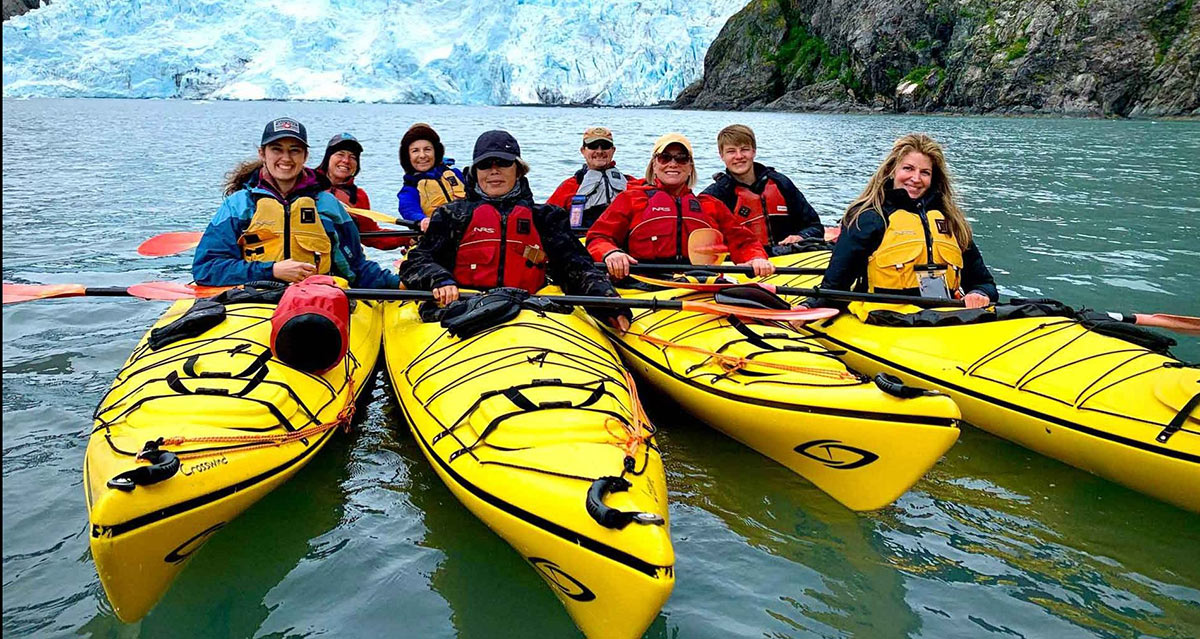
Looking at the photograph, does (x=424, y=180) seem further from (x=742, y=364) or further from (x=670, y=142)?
(x=742, y=364)

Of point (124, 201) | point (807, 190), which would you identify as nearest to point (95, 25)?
point (124, 201)

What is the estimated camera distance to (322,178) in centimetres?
529

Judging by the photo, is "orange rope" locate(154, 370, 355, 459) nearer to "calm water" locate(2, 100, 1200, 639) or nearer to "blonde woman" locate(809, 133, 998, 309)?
"calm water" locate(2, 100, 1200, 639)

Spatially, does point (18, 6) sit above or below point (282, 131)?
above

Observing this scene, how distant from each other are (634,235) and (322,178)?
2.06 metres

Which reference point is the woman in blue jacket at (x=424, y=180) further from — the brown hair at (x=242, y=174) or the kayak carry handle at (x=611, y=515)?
the kayak carry handle at (x=611, y=515)

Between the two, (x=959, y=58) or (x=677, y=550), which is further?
(x=959, y=58)

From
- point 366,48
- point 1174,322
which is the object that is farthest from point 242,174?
point 366,48

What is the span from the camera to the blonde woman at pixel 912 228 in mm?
4695

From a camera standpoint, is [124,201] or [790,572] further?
[124,201]

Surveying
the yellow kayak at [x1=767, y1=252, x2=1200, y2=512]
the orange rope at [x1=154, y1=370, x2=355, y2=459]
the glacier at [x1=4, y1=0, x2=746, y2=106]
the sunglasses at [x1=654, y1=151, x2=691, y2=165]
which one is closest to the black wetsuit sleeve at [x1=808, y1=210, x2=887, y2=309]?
the yellow kayak at [x1=767, y1=252, x2=1200, y2=512]

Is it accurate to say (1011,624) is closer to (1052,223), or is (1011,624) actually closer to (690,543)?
(690,543)

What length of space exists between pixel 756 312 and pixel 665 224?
3.78 feet

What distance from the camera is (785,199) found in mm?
6863
